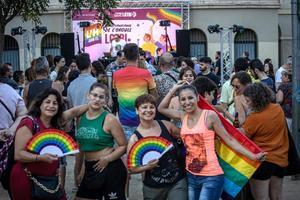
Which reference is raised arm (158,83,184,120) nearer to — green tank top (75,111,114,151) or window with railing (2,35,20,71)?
green tank top (75,111,114,151)

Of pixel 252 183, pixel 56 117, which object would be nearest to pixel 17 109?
pixel 56 117

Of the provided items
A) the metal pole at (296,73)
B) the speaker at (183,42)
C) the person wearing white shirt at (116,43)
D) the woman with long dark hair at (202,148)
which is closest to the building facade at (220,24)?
the person wearing white shirt at (116,43)

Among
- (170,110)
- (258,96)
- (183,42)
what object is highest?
(183,42)

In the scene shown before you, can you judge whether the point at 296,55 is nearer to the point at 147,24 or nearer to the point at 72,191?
the point at 72,191

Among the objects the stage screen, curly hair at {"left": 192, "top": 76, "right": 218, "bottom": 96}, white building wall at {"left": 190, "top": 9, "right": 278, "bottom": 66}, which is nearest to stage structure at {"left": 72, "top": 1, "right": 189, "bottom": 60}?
the stage screen

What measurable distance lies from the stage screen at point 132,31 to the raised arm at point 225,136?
2477 cm

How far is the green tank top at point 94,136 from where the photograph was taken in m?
6.18

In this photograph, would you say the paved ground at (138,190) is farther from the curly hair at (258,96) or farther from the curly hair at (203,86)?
the curly hair at (203,86)

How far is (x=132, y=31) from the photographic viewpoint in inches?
1229

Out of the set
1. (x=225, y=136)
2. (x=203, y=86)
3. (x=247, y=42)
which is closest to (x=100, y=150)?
(x=225, y=136)

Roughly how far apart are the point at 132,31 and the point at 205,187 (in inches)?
1009

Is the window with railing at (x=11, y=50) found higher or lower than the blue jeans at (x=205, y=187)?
higher

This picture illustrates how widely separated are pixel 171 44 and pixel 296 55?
20.9 m

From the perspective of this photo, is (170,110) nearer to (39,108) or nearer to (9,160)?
(39,108)
